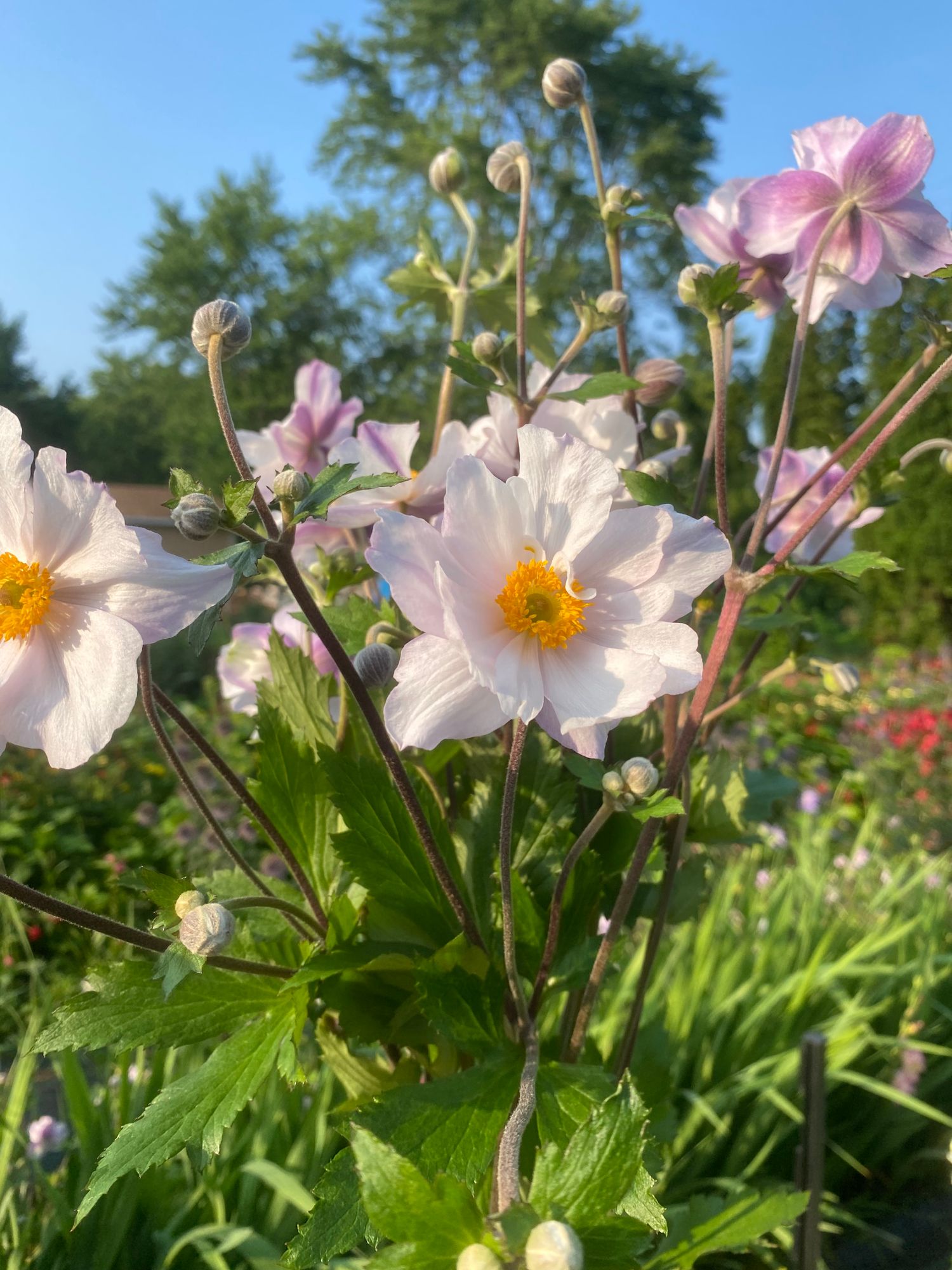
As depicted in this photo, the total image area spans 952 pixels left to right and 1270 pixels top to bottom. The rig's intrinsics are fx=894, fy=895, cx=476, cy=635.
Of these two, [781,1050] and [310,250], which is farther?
[310,250]

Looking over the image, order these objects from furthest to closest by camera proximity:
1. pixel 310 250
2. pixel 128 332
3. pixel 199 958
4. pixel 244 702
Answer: pixel 128 332, pixel 310 250, pixel 244 702, pixel 199 958

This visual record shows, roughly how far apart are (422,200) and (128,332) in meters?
6.36

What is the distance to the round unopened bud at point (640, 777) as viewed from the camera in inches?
20.1

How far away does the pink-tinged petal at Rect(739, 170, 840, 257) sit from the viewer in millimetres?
630

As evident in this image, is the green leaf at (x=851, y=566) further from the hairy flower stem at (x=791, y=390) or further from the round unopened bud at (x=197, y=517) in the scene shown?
the round unopened bud at (x=197, y=517)

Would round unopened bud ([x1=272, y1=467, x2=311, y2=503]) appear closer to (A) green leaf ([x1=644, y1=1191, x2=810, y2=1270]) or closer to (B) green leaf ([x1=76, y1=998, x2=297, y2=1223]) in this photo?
(B) green leaf ([x1=76, y1=998, x2=297, y2=1223])

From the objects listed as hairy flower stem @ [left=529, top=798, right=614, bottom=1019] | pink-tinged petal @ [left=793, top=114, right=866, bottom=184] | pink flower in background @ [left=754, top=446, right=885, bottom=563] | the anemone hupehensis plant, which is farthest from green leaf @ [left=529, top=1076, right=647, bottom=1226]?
pink-tinged petal @ [left=793, top=114, right=866, bottom=184]

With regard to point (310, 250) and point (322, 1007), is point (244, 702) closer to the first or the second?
point (322, 1007)

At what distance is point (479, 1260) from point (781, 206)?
672 mm

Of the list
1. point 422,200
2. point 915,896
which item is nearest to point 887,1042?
point 915,896

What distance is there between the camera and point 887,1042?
1.81 meters

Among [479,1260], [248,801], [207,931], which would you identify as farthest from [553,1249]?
[248,801]

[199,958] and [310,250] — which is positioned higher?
[310,250]

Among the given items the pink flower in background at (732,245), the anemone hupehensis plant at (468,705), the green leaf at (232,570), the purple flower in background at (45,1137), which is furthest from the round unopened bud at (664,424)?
the purple flower in background at (45,1137)
